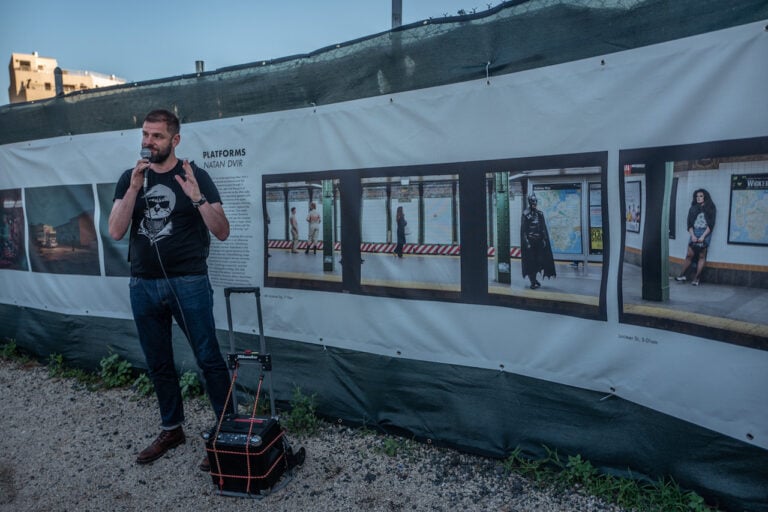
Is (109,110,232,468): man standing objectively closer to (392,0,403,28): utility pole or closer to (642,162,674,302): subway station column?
(392,0,403,28): utility pole

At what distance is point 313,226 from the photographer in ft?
12.0

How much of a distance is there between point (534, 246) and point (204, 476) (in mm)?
2463

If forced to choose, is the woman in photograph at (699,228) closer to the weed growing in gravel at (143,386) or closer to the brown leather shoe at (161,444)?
the brown leather shoe at (161,444)

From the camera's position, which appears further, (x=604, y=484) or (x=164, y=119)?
(x=164, y=119)

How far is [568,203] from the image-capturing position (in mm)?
2768

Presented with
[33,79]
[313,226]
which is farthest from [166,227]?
[33,79]

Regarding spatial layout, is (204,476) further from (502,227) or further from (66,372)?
(66,372)

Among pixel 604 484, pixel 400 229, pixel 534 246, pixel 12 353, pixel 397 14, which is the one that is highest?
pixel 397 14

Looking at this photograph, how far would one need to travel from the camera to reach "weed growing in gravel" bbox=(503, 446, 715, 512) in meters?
2.57

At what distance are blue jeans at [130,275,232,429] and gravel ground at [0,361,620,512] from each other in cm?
53

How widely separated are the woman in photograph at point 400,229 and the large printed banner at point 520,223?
0.03 feet

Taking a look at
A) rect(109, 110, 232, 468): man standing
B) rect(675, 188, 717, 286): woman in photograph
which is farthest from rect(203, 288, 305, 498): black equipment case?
rect(675, 188, 717, 286): woman in photograph

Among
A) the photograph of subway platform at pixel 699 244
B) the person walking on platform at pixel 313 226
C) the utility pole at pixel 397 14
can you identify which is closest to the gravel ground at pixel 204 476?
the photograph of subway platform at pixel 699 244

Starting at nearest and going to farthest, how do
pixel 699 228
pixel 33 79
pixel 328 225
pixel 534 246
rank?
1. pixel 699 228
2. pixel 534 246
3. pixel 328 225
4. pixel 33 79
